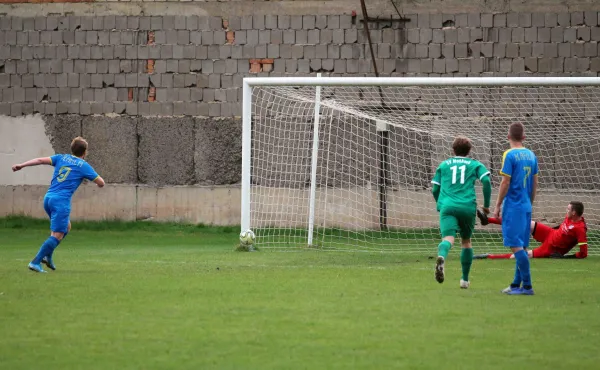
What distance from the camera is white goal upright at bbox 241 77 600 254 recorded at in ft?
62.1

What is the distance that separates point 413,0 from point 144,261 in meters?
8.68

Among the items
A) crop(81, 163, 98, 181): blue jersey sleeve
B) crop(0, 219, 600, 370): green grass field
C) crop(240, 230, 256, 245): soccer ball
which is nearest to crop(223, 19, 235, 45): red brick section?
crop(240, 230, 256, 245): soccer ball

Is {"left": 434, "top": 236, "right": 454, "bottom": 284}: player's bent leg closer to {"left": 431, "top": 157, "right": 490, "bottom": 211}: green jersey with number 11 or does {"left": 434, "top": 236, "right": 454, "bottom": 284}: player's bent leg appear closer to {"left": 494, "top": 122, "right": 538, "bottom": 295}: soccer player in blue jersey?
{"left": 431, "top": 157, "right": 490, "bottom": 211}: green jersey with number 11

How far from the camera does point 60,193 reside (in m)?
11.4

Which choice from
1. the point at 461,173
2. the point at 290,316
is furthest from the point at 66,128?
the point at 290,316

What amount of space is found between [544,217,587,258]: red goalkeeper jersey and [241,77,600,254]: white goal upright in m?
4.08

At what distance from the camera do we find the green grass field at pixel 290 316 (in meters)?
6.31

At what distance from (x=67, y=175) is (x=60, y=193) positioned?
9.0 inches

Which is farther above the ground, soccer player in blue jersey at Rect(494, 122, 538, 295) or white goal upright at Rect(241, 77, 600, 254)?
white goal upright at Rect(241, 77, 600, 254)

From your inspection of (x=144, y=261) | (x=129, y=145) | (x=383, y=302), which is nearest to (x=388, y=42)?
(x=129, y=145)

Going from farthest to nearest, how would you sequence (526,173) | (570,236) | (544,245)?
(544,245) < (570,236) < (526,173)

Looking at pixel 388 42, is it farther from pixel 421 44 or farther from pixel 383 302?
pixel 383 302

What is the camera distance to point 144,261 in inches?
520

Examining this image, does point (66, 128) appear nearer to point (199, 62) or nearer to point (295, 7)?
point (199, 62)
